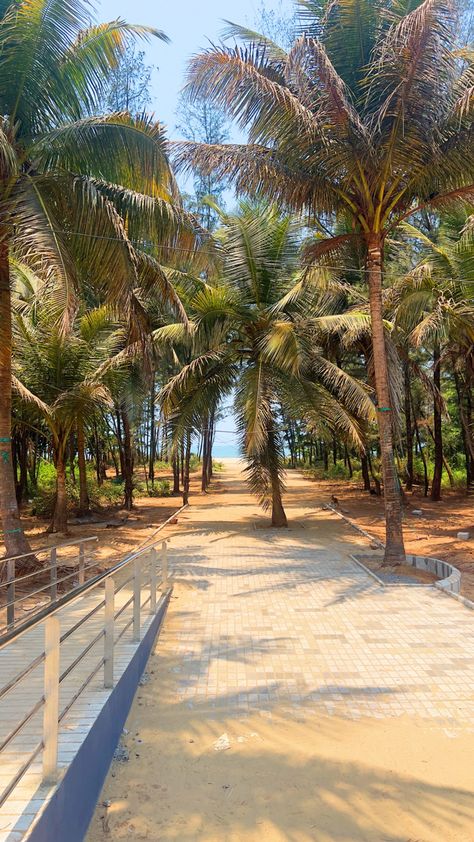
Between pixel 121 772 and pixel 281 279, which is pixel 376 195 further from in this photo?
pixel 121 772

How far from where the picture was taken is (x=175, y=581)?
850 cm

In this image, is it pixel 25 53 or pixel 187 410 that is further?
pixel 187 410

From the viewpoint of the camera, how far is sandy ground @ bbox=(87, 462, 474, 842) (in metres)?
2.90

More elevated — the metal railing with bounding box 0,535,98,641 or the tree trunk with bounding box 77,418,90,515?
the tree trunk with bounding box 77,418,90,515

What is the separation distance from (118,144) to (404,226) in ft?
27.9

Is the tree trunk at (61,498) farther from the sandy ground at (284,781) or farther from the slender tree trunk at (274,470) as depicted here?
the sandy ground at (284,781)

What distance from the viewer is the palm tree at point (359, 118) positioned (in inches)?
308

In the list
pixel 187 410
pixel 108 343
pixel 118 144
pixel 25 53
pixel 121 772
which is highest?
pixel 25 53

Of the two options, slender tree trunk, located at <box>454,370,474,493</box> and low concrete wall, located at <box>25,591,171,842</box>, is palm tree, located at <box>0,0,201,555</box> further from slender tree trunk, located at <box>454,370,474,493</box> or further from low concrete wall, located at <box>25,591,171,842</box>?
slender tree trunk, located at <box>454,370,474,493</box>

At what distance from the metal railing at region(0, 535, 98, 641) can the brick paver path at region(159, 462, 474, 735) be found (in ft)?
4.46

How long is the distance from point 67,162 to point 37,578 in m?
5.93

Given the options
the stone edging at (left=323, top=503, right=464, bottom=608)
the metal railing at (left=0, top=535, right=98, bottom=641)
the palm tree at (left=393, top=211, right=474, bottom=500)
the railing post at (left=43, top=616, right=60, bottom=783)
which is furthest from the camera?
the palm tree at (left=393, top=211, right=474, bottom=500)

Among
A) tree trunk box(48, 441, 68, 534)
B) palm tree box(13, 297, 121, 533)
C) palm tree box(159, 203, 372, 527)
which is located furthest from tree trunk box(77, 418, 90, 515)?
palm tree box(159, 203, 372, 527)

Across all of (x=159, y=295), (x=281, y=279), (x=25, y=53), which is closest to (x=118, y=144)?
(x=25, y=53)
